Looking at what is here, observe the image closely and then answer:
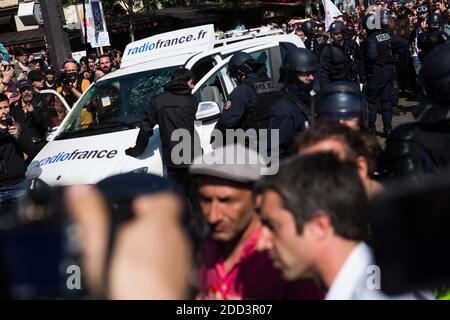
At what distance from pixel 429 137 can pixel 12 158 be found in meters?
4.59

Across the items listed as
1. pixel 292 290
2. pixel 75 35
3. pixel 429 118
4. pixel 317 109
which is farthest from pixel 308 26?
pixel 75 35

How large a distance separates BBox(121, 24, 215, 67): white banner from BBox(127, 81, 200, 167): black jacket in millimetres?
1459

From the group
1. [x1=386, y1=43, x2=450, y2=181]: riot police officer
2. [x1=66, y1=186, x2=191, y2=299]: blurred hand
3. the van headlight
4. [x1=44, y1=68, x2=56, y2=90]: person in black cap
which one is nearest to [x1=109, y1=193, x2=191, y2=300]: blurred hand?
[x1=66, y1=186, x2=191, y2=299]: blurred hand

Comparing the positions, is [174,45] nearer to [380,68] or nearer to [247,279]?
[380,68]

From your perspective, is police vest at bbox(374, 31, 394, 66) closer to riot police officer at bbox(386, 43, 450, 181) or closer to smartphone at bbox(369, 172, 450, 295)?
riot police officer at bbox(386, 43, 450, 181)

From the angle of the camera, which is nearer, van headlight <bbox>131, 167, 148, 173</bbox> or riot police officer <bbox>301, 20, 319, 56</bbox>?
van headlight <bbox>131, 167, 148, 173</bbox>

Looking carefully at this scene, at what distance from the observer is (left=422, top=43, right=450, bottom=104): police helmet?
2861 mm

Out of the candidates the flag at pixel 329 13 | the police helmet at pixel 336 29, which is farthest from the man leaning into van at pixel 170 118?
the flag at pixel 329 13

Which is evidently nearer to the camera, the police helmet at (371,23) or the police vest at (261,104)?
the police vest at (261,104)

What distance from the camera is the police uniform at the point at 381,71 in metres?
9.10

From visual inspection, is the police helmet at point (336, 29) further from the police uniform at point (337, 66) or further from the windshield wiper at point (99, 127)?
the windshield wiper at point (99, 127)

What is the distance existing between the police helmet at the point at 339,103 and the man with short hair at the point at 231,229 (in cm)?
123
